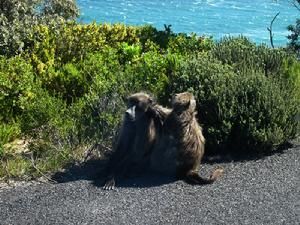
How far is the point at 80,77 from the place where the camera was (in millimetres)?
10000

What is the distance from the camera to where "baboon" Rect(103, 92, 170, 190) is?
7.31 m

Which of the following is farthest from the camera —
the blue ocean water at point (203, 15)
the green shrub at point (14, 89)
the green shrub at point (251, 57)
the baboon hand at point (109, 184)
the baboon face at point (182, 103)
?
the blue ocean water at point (203, 15)

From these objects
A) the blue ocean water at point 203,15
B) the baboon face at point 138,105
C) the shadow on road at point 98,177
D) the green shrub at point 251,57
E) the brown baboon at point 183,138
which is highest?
the green shrub at point 251,57

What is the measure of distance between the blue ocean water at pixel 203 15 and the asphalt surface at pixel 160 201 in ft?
57.9

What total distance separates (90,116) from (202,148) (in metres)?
1.63

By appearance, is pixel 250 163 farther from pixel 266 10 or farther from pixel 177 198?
pixel 266 10

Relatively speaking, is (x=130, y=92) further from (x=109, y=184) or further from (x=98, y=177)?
(x=109, y=184)

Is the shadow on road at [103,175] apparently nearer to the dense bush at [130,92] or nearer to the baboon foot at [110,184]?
the baboon foot at [110,184]

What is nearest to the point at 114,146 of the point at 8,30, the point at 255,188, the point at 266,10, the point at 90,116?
the point at 90,116

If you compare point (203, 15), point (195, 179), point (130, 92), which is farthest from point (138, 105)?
point (203, 15)

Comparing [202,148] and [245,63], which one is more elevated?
[245,63]

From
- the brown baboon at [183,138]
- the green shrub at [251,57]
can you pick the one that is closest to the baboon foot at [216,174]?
the brown baboon at [183,138]

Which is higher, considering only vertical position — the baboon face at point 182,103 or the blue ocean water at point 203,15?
the baboon face at point 182,103

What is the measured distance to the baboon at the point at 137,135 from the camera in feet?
24.0
